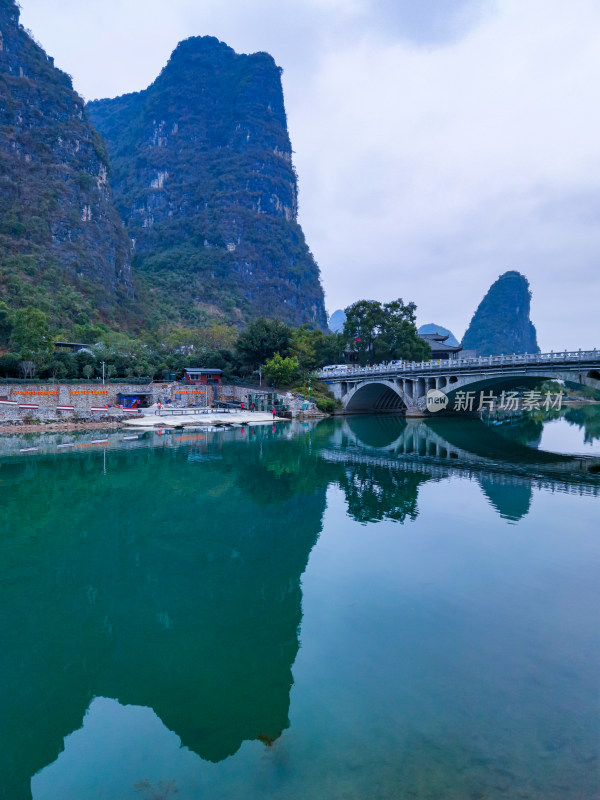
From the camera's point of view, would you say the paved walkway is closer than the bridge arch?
Yes

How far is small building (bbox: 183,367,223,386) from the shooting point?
59656 millimetres

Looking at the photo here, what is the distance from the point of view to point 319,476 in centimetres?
2541

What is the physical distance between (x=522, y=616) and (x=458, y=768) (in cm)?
499

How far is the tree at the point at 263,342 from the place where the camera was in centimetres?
6209

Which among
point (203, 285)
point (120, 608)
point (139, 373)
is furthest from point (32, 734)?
point (203, 285)

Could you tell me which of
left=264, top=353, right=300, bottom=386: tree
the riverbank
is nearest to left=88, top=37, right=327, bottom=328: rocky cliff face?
left=264, top=353, right=300, bottom=386: tree

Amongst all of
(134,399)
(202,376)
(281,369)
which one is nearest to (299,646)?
(134,399)

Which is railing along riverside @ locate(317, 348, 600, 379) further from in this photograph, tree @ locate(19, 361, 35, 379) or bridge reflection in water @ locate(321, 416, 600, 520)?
tree @ locate(19, 361, 35, 379)

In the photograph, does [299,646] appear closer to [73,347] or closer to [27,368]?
[27,368]

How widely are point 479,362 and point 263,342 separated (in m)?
29.6

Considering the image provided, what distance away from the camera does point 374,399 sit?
62.4 metres

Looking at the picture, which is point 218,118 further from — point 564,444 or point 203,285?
point 564,444

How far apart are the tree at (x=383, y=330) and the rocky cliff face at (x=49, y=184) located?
49815 millimetres

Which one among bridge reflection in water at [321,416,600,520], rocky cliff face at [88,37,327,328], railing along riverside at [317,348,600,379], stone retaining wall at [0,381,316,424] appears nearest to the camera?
bridge reflection in water at [321,416,600,520]
